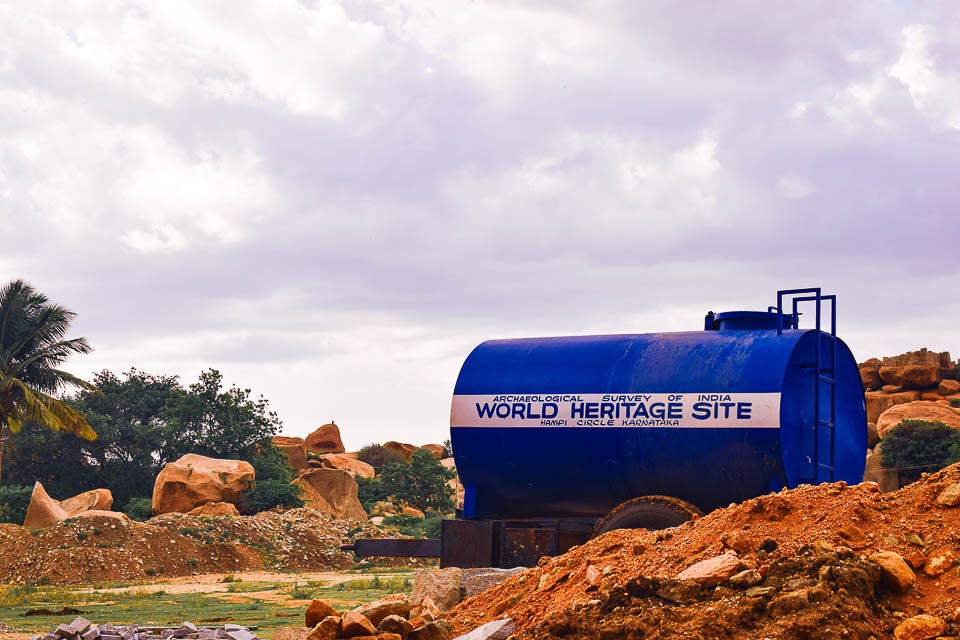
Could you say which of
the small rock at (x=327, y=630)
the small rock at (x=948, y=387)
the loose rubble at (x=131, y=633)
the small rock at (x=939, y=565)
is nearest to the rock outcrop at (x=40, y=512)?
the loose rubble at (x=131, y=633)

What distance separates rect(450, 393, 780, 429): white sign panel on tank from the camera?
1338 cm

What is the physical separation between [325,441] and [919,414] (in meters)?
42.2

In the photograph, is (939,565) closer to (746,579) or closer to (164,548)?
(746,579)

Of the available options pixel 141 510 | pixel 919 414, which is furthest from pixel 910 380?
pixel 141 510

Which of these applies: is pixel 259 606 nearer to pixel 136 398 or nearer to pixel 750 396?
pixel 750 396

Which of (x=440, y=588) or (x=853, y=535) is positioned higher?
(x=853, y=535)

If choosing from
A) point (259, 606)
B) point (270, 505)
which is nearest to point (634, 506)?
point (259, 606)

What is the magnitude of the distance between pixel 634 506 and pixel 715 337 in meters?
2.53

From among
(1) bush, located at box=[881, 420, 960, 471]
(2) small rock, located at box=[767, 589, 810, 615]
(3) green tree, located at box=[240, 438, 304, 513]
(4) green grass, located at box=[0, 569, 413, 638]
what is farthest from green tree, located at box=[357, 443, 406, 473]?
(2) small rock, located at box=[767, 589, 810, 615]

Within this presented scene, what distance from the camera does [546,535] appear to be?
14.4 meters

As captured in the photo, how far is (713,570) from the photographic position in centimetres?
843

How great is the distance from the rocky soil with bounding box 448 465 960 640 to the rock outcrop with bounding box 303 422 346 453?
71.3 m

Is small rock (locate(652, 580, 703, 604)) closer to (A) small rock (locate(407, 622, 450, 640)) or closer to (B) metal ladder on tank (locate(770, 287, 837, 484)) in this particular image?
(A) small rock (locate(407, 622, 450, 640))

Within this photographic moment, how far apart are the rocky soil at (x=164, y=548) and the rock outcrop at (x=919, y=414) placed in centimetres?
2977
